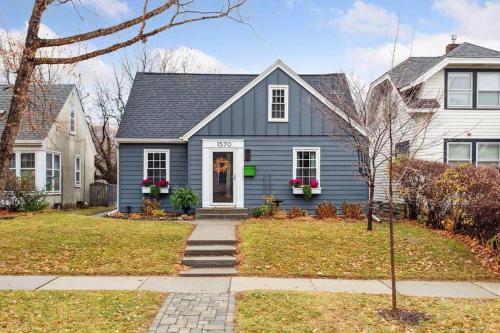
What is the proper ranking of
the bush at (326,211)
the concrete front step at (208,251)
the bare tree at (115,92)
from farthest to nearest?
1. the bare tree at (115,92)
2. the bush at (326,211)
3. the concrete front step at (208,251)

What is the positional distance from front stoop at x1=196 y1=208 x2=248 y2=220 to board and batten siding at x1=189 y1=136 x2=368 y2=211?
2.31 feet

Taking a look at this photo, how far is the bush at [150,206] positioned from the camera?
53.0 feet

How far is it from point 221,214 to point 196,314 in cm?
936

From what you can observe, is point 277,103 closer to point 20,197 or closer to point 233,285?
point 233,285

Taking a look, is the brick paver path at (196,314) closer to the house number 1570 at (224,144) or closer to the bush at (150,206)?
the bush at (150,206)

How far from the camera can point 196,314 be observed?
20.4ft

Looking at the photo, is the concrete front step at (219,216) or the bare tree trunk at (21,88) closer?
the bare tree trunk at (21,88)

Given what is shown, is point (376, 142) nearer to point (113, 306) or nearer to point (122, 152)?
point (113, 306)

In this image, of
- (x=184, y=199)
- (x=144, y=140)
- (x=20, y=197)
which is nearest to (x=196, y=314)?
(x=184, y=199)

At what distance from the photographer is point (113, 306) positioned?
643 centimetres

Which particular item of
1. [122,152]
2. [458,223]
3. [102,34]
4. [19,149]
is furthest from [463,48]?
[19,149]

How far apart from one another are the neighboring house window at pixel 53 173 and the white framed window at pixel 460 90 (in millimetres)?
17044

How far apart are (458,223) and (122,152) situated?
1177 centimetres

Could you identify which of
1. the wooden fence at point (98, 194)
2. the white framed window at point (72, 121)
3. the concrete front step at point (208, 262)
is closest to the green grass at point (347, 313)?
the concrete front step at point (208, 262)
